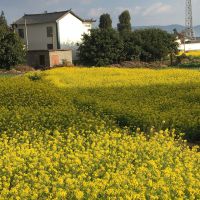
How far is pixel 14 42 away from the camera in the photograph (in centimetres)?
4444

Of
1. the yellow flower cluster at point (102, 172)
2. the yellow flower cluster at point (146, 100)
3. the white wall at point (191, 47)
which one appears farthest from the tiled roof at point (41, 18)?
the yellow flower cluster at point (102, 172)

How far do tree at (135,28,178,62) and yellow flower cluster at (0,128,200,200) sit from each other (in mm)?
39882

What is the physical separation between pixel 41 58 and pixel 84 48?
205 inches

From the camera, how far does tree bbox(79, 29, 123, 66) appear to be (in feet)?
147

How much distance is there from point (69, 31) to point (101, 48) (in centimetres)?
1065

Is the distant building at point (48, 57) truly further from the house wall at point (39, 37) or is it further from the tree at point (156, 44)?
the tree at point (156, 44)

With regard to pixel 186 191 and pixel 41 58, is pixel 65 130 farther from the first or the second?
pixel 41 58

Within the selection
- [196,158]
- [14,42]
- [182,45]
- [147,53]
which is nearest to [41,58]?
[14,42]

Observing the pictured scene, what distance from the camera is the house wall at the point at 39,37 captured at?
53969 mm

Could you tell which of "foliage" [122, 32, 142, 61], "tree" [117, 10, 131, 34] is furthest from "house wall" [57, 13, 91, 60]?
"tree" [117, 10, 131, 34]

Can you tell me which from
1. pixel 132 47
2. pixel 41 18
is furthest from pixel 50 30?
pixel 132 47

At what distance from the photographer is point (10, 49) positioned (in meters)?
43.5

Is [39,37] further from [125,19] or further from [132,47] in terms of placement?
[125,19]

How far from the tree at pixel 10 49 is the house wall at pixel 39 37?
943cm
